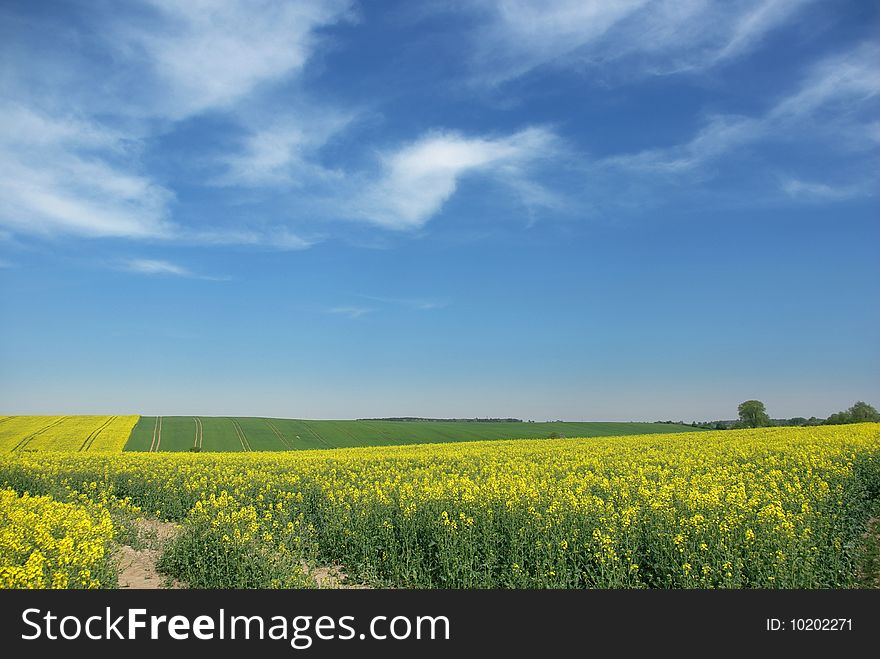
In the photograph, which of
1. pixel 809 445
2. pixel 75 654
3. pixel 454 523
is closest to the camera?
pixel 75 654

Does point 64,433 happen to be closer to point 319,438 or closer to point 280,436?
point 280,436

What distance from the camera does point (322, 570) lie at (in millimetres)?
11273

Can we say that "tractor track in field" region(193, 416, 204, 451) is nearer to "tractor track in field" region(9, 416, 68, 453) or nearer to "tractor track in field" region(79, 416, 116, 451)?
"tractor track in field" region(79, 416, 116, 451)

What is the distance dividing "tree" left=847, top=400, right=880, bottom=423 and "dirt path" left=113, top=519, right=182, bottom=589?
10219 centimetres

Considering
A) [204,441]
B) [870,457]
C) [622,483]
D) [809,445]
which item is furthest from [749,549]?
[204,441]

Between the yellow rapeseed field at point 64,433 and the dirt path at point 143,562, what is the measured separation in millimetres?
44964

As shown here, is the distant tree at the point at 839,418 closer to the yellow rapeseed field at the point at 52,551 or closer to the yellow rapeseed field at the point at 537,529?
the yellow rapeseed field at the point at 537,529

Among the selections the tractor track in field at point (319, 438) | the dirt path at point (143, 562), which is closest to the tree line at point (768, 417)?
the tractor track in field at point (319, 438)

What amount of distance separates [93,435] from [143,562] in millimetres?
59477

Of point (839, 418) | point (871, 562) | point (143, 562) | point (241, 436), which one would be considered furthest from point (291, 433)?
point (839, 418)

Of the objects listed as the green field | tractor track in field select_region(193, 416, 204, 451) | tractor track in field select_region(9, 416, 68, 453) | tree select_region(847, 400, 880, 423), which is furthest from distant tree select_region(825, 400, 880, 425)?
tractor track in field select_region(9, 416, 68, 453)

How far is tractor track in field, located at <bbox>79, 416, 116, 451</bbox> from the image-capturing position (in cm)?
5541

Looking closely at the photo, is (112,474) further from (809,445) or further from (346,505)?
(809,445)

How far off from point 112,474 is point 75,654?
1651 cm
